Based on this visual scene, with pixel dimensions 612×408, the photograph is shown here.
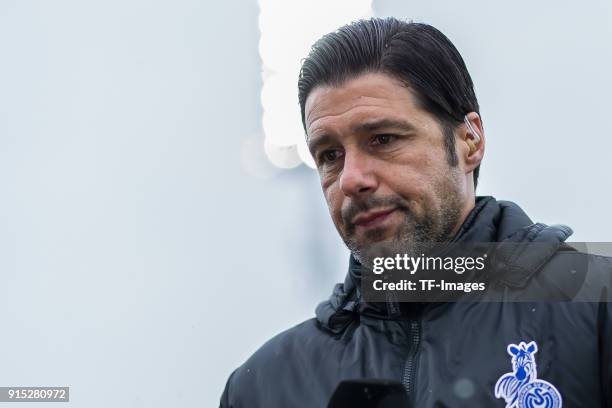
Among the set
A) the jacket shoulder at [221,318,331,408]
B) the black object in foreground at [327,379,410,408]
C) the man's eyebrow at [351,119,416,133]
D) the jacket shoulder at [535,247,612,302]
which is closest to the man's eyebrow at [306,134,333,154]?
the man's eyebrow at [351,119,416,133]

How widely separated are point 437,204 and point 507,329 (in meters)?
0.68

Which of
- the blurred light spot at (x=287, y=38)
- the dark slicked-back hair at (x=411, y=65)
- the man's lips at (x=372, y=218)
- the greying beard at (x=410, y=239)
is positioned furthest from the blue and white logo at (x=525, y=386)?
the blurred light spot at (x=287, y=38)

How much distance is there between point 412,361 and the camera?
295cm

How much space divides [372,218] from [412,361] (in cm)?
63

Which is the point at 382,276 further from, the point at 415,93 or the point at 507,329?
the point at 415,93

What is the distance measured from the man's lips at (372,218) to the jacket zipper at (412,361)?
445mm

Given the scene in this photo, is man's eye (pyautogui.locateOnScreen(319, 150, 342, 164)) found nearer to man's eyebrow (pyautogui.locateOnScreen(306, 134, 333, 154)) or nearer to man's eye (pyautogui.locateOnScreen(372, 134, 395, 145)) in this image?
man's eyebrow (pyautogui.locateOnScreen(306, 134, 333, 154))

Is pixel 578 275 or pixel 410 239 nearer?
pixel 578 275

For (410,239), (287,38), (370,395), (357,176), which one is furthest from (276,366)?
(287,38)

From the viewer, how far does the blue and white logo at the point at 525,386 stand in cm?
265

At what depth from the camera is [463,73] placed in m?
3.67

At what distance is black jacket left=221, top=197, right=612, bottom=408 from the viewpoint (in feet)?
8.80

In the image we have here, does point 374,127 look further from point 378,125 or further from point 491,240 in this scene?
point 491,240

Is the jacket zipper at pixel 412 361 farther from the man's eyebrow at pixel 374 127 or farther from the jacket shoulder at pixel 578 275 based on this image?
the man's eyebrow at pixel 374 127
